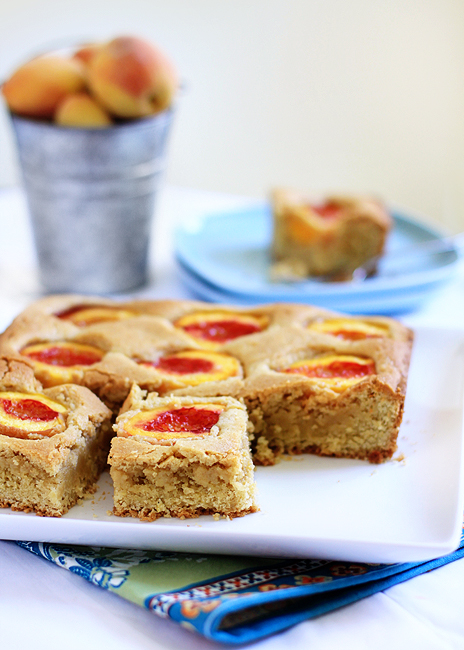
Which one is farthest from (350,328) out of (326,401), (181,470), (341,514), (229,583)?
(229,583)

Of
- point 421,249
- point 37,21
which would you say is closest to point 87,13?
point 37,21

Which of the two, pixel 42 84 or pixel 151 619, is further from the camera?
pixel 42 84

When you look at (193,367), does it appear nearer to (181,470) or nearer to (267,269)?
(181,470)

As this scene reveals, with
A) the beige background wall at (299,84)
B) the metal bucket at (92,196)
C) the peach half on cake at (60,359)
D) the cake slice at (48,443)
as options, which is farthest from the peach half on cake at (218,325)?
the beige background wall at (299,84)

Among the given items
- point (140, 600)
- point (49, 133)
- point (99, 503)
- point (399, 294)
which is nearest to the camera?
point (140, 600)

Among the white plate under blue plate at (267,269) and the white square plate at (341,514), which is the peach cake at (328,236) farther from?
the white square plate at (341,514)

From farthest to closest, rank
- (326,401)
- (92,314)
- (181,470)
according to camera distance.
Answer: (92,314), (326,401), (181,470)

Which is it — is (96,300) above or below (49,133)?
below

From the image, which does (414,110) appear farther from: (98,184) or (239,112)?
(98,184)
